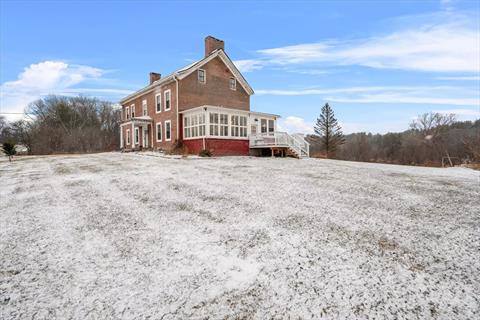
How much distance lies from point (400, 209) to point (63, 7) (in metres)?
18.1

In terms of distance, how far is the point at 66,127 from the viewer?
46.4 metres

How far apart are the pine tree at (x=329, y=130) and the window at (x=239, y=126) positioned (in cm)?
2618

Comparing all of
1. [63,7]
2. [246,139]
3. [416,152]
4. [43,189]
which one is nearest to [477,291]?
[43,189]

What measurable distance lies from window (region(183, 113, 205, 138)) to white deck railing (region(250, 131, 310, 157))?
412 cm

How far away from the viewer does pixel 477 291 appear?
101 inches

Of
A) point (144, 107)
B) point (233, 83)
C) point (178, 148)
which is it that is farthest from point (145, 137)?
point (233, 83)

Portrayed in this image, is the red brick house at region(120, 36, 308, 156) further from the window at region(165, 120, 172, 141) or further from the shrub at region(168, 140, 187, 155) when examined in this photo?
the shrub at region(168, 140, 187, 155)

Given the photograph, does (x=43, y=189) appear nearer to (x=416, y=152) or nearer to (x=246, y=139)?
(x=246, y=139)

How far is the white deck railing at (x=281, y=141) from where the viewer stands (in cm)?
1819

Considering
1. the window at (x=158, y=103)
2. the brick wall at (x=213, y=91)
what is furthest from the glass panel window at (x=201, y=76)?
the window at (x=158, y=103)

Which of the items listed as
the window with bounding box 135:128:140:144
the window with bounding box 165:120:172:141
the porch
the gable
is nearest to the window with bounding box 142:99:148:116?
the porch

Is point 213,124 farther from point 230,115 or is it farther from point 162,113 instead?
point 162,113

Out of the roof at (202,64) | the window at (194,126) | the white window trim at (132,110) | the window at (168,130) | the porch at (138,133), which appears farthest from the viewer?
the white window trim at (132,110)

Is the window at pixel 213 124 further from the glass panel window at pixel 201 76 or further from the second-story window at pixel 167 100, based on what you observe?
the second-story window at pixel 167 100
